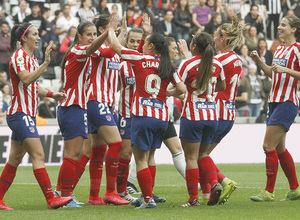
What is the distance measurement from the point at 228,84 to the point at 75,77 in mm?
2084

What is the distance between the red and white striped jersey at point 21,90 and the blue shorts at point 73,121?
1.21 feet

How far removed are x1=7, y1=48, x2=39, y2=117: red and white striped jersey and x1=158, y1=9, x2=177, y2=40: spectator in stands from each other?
12.2m

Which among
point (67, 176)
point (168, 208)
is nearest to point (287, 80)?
point (168, 208)

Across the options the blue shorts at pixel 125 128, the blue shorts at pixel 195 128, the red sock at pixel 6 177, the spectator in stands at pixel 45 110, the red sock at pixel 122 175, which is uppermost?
the blue shorts at pixel 195 128

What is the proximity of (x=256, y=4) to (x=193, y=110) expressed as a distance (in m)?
14.5

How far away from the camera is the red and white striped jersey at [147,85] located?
23.3 ft

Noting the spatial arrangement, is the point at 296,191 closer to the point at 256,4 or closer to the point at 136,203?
the point at 136,203

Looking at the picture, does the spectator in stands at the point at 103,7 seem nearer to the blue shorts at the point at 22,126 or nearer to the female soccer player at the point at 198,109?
the female soccer player at the point at 198,109

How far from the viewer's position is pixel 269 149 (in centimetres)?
819

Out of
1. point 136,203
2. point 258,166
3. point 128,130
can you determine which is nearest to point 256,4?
point 258,166

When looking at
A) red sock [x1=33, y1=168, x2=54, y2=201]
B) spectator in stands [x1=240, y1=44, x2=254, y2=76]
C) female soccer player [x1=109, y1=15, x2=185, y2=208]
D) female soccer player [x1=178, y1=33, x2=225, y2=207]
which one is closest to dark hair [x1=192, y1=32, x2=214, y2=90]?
female soccer player [x1=178, y1=33, x2=225, y2=207]

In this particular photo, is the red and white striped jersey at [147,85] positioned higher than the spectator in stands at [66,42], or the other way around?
the red and white striped jersey at [147,85]

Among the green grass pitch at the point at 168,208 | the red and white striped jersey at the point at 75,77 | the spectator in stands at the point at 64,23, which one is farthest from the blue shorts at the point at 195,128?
the spectator in stands at the point at 64,23

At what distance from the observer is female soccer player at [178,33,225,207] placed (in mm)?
7453
